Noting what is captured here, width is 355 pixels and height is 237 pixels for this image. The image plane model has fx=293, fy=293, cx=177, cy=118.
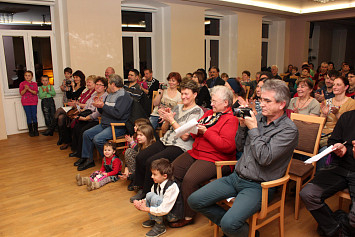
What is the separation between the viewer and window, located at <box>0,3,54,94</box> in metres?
6.41

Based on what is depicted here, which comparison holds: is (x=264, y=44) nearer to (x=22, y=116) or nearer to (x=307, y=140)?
(x=22, y=116)

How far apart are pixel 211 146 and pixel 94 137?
2159 mm

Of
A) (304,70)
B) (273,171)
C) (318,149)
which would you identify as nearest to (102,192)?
(273,171)

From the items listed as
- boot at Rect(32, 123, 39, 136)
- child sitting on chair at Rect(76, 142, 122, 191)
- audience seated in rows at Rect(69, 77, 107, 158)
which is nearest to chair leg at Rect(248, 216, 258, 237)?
child sitting on chair at Rect(76, 142, 122, 191)

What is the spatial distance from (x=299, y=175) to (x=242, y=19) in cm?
820

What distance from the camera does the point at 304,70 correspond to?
25.8 ft

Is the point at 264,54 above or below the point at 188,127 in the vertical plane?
above

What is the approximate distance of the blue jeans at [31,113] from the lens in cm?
642

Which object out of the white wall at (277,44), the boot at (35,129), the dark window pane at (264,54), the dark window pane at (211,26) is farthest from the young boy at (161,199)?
the white wall at (277,44)

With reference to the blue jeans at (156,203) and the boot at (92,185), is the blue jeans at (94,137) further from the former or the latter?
the blue jeans at (156,203)

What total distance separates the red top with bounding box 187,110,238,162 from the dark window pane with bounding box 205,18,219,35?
7679mm

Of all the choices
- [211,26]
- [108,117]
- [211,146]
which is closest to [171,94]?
[108,117]

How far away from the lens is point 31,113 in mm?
6473

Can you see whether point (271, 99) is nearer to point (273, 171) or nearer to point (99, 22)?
point (273, 171)
